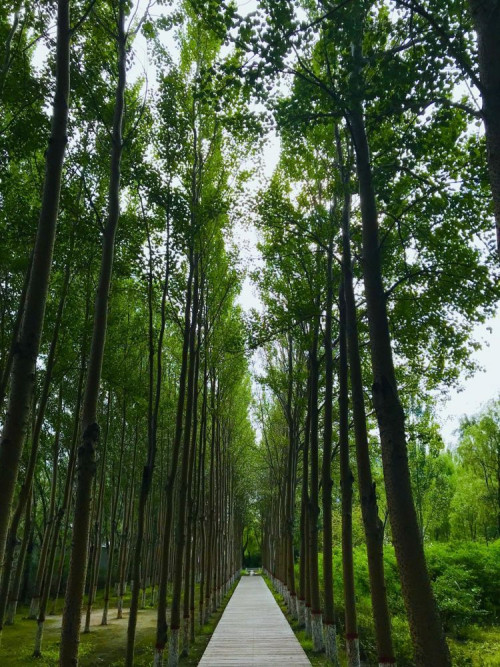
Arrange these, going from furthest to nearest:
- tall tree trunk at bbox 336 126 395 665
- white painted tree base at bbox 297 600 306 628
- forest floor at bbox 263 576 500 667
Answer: white painted tree base at bbox 297 600 306 628, forest floor at bbox 263 576 500 667, tall tree trunk at bbox 336 126 395 665

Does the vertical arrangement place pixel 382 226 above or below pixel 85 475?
above

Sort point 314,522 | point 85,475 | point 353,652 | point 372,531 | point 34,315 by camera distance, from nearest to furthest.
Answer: point 34,315 < point 85,475 < point 372,531 < point 353,652 < point 314,522

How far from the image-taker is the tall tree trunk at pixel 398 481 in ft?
13.8

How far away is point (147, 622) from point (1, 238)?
15.9m

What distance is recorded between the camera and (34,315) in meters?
3.93

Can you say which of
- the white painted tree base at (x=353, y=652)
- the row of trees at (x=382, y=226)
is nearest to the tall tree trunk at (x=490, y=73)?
the row of trees at (x=382, y=226)

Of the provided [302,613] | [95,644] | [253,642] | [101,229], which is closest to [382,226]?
[101,229]

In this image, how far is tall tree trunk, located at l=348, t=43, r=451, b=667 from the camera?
4.20 metres

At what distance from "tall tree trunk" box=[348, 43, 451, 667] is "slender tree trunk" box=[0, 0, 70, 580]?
9.29 feet

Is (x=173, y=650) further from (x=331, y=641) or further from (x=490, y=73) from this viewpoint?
(x=490, y=73)

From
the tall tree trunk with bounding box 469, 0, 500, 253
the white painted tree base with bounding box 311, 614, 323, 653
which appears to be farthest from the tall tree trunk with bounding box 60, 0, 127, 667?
the white painted tree base with bounding box 311, 614, 323, 653

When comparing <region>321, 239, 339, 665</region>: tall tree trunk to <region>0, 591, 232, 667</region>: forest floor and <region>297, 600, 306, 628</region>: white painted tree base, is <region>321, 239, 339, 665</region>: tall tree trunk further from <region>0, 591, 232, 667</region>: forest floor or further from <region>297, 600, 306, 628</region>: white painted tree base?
<region>297, 600, 306, 628</region>: white painted tree base

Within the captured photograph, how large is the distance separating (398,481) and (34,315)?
3.53m

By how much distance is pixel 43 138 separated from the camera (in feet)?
28.5
